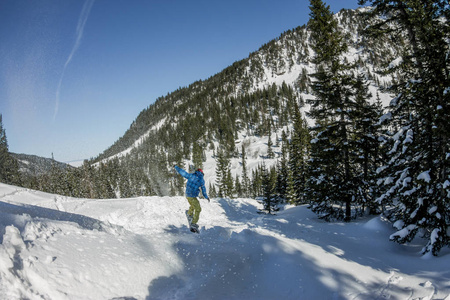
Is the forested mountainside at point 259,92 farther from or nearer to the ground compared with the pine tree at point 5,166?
farther from the ground

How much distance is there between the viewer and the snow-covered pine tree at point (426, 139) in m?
6.71

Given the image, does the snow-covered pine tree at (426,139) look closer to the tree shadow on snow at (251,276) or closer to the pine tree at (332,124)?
the tree shadow on snow at (251,276)

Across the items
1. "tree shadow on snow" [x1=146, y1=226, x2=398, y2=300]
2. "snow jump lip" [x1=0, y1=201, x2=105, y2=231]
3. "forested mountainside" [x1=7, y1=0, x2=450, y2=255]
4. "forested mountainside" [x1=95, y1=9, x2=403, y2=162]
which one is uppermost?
"forested mountainside" [x1=95, y1=9, x2=403, y2=162]

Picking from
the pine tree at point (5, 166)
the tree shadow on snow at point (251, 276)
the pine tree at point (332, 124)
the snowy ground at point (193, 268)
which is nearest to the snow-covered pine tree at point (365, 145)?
the pine tree at point (332, 124)

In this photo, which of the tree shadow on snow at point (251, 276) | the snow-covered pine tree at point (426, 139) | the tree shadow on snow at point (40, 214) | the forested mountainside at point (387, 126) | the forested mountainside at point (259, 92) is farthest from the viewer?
the forested mountainside at point (259, 92)

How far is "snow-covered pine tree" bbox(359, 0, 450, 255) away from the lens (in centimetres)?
671

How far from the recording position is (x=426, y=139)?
25.1 feet

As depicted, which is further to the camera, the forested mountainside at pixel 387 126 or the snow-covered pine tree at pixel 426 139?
the forested mountainside at pixel 387 126

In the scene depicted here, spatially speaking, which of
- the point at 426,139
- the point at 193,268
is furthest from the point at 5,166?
the point at 426,139

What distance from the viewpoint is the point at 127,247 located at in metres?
5.13

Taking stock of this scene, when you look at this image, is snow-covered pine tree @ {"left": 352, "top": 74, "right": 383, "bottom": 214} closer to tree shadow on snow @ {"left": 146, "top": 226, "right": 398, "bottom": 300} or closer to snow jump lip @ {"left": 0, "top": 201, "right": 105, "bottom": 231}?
tree shadow on snow @ {"left": 146, "top": 226, "right": 398, "bottom": 300}

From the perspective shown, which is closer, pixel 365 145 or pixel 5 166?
pixel 365 145

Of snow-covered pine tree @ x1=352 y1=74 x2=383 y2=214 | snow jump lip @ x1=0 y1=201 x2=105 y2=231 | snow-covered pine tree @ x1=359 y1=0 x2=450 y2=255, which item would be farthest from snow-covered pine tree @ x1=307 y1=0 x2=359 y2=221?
snow jump lip @ x1=0 y1=201 x2=105 y2=231

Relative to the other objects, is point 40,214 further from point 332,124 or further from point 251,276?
point 332,124
